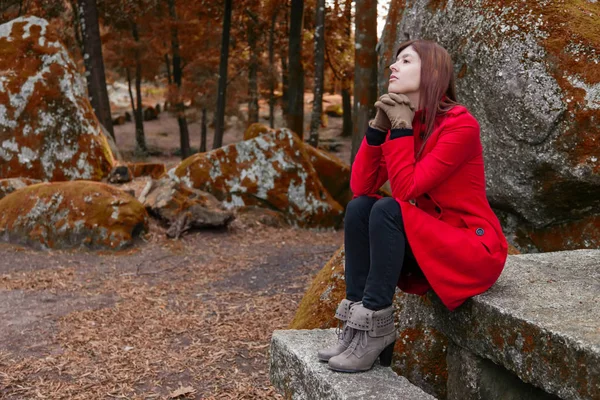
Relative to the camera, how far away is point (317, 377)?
299 cm

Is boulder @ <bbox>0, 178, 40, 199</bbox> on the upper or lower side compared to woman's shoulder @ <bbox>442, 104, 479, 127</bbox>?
lower

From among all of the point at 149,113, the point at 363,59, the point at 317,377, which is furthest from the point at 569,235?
the point at 149,113

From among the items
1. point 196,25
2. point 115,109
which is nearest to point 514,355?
point 196,25

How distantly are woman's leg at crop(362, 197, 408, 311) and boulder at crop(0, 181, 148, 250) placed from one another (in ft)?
18.1

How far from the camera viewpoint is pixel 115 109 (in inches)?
1180

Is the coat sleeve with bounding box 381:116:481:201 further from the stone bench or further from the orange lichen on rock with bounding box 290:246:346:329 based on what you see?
the orange lichen on rock with bounding box 290:246:346:329

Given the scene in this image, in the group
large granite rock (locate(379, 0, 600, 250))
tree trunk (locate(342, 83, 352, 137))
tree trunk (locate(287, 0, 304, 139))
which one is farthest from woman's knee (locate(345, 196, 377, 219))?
tree trunk (locate(342, 83, 352, 137))

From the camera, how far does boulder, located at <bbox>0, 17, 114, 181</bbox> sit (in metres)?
10.5

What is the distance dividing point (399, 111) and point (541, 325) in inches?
47.4

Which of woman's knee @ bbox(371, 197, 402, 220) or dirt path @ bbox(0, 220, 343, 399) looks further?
dirt path @ bbox(0, 220, 343, 399)

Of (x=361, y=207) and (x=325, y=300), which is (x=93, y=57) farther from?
(x=361, y=207)

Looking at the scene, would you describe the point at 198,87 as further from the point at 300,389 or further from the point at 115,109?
the point at 300,389

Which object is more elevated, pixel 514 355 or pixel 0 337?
pixel 514 355

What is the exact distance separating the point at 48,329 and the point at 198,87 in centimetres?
1370
